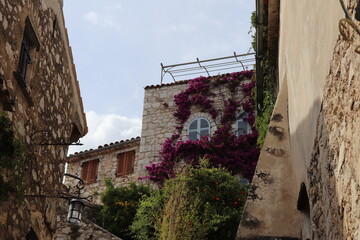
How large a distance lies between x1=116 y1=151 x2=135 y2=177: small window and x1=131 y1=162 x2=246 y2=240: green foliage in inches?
218

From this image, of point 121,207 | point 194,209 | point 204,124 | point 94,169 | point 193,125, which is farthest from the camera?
point 94,169

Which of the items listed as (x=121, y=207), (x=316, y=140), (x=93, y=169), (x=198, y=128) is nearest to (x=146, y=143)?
(x=198, y=128)

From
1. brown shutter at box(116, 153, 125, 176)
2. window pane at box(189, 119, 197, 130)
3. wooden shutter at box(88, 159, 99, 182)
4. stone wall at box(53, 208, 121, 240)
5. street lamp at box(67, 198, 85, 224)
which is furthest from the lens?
wooden shutter at box(88, 159, 99, 182)

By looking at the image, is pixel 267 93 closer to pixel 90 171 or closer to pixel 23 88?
pixel 23 88

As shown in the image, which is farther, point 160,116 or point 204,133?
point 160,116

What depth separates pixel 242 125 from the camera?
20047mm

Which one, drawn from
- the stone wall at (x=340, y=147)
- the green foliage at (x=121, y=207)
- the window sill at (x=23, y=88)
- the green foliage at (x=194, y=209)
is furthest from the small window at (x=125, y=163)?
the stone wall at (x=340, y=147)

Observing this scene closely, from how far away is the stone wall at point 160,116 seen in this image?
20.3 meters

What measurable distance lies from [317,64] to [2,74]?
313 cm

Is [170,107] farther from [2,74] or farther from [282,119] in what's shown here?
[2,74]

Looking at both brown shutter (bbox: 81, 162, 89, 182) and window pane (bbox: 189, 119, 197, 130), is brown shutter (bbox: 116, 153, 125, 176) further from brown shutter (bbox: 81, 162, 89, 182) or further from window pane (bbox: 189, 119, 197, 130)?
window pane (bbox: 189, 119, 197, 130)

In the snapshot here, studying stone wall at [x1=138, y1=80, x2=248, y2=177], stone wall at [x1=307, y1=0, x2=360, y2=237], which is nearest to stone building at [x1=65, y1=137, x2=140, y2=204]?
stone wall at [x1=138, y1=80, x2=248, y2=177]

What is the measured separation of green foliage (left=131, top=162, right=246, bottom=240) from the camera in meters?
12.2

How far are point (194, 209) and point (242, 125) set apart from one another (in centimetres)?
741
